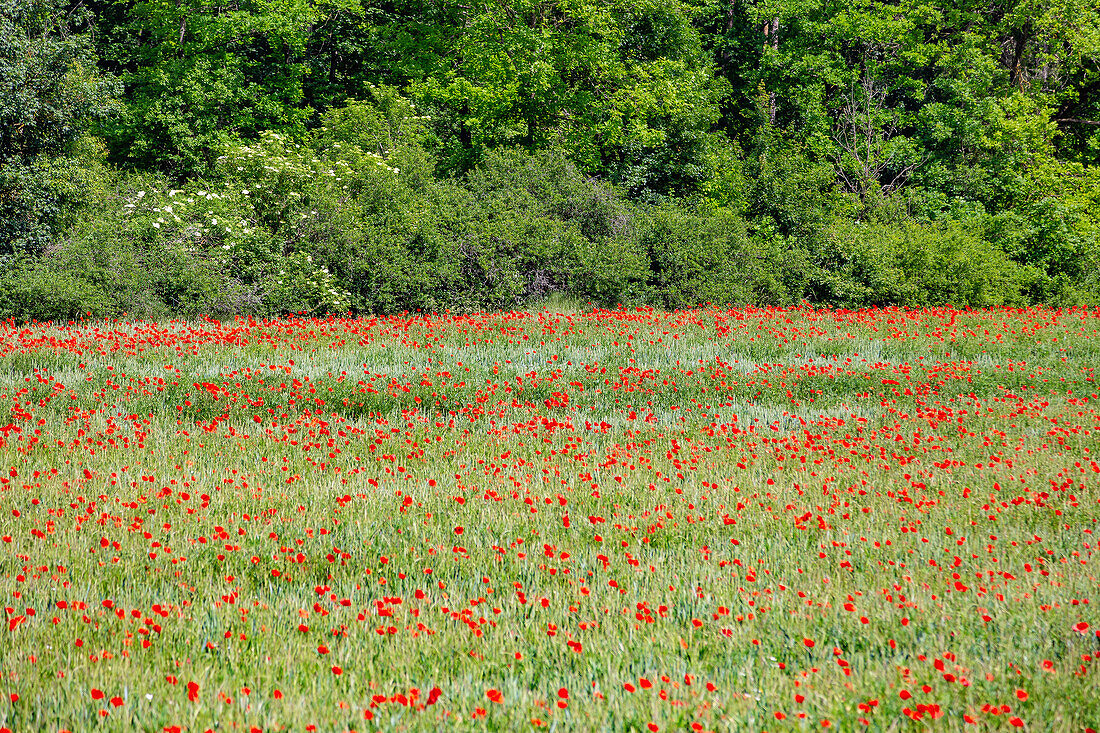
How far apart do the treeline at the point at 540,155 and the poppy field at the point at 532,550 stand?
25.8 ft

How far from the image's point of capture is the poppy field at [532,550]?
3.33 m

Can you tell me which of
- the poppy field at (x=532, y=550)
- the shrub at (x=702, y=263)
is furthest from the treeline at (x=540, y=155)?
the poppy field at (x=532, y=550)

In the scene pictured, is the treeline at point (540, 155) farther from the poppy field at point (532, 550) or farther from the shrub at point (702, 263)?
the poppy field at point (532, 550)

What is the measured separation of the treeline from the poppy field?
309 inches

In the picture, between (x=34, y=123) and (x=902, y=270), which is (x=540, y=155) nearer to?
(x=902, y=270)

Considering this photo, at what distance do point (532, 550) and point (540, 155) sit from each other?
18221 millimetres

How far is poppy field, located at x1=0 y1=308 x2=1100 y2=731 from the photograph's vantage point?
3332 mm

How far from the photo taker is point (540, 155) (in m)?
22.0

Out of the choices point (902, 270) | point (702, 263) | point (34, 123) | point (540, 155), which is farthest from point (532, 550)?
point (902, 270)

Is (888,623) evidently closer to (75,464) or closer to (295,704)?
(295,704)

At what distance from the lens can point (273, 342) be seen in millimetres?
12352

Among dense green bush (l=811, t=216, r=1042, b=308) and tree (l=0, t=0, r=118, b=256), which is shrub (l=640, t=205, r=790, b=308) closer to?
dense green bush (l=811, t=216, r=1042, b=308)

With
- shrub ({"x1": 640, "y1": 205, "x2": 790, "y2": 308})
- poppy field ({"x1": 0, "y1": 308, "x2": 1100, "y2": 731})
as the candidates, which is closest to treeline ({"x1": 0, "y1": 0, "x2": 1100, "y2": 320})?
shrub ({"x1": 640, "y1": 205, "x2": 790, "y2": 308})

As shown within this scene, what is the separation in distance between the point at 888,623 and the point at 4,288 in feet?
56.4
